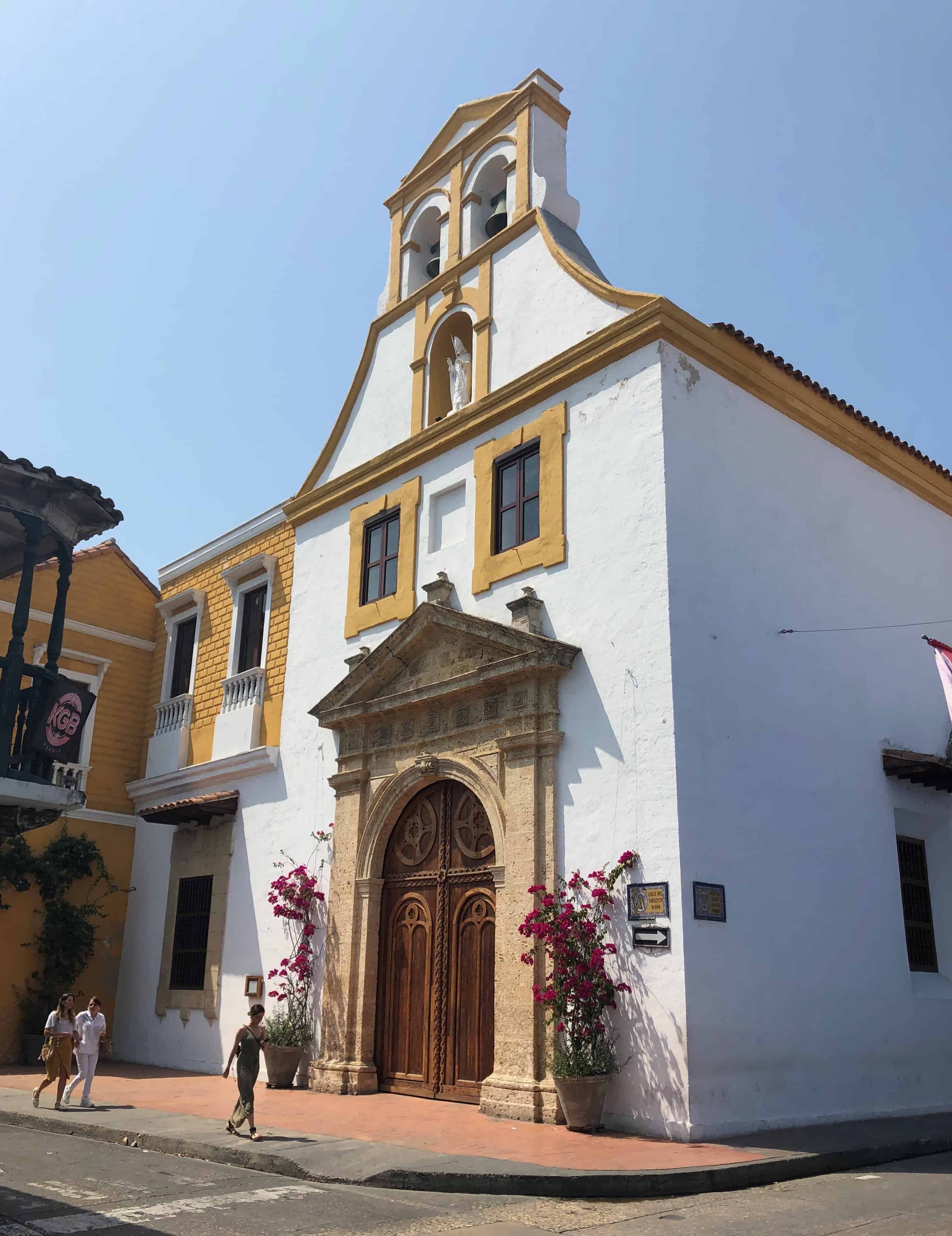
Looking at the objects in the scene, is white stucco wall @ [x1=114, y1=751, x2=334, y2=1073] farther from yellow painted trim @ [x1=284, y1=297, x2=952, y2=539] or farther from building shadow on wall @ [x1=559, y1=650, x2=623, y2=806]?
building shadow on wall @ [x1=559, y1=650, x2=623, y2=806]

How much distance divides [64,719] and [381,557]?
24.2 feet

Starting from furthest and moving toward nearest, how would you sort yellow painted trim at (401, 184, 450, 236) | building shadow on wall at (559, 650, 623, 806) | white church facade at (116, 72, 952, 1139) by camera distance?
yellow painted trim at (401, 184, 450, 236) → building shadow on wall at (559, 650, 623, 806) → white church facade at (116, 72, 952, 1139)

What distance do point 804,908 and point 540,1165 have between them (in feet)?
13.2

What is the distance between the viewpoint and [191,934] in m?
15.5

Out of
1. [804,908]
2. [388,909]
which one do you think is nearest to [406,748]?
[388,909]

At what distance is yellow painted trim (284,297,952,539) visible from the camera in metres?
11.3

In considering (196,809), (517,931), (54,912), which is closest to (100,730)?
(54,912)

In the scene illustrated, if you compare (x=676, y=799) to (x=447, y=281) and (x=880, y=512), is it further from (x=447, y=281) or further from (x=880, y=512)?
(x=447, y=281)

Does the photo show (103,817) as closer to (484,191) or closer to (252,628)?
(252,628)

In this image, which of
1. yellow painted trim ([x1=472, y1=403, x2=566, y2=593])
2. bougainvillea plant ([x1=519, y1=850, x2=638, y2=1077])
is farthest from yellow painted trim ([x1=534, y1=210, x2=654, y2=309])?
bougainvillea plant ([x1=519, y1=850, x2=638, y2=1077])

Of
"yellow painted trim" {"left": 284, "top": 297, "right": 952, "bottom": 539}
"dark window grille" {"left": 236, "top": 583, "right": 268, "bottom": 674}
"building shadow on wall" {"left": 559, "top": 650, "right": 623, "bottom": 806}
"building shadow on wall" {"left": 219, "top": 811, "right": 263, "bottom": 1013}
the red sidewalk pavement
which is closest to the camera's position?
the red sidewalk pavement

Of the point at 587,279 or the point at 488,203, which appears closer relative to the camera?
the point at 587,279

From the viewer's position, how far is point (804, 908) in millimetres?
A: 10359

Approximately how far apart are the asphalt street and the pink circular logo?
2691 millimetres
